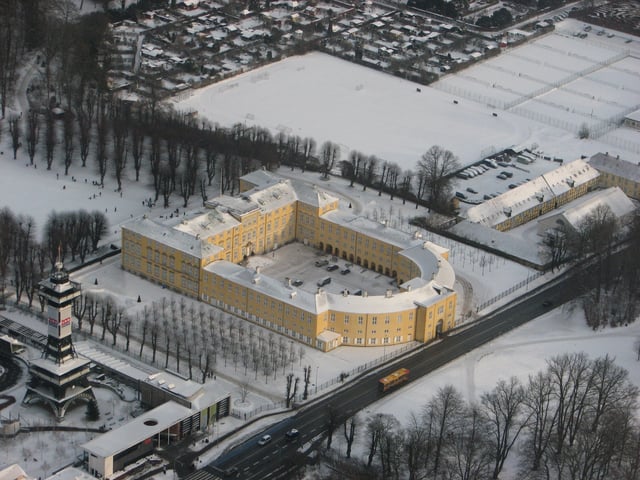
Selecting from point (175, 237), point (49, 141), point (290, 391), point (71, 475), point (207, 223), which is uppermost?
point (207, 223)

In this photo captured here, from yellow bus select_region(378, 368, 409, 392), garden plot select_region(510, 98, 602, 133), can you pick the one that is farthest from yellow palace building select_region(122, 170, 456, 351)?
garden plot select_region(510, 98, 602, 133)

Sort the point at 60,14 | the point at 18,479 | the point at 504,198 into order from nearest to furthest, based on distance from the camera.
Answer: the point at 18,479
the point at 504,198
the point at 60,14

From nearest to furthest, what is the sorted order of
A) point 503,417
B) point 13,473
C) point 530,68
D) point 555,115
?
point 13,473, point 503,417, point 555,115, point 530,68

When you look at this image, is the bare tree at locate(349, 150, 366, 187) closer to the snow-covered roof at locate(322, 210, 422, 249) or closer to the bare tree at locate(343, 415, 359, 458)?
the snow-covered roof at locate(322, 210, 422, 249)

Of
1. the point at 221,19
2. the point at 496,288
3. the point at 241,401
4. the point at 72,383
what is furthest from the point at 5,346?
the point at 221,19

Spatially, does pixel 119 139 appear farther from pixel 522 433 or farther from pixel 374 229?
pixel 522 433

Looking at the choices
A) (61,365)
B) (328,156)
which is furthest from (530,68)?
(61,365)

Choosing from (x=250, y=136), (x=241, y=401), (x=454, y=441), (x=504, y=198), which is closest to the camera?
(x=454, y=441)

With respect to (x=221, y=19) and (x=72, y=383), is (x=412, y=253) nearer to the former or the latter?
(x=72, y=383)
